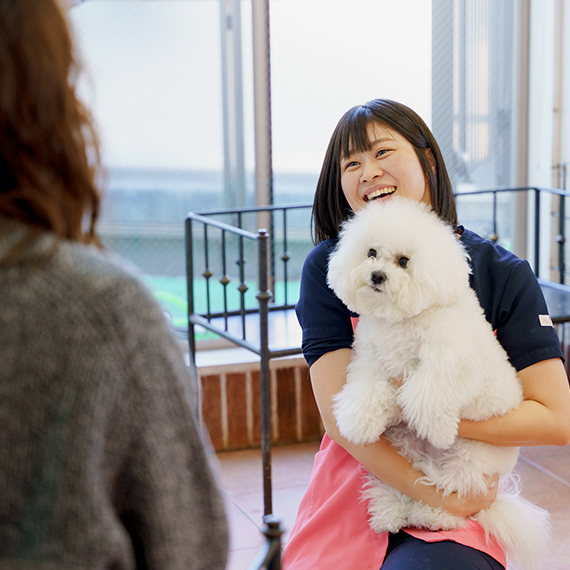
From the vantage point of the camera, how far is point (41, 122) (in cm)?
63

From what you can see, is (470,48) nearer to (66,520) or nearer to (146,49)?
(146,49)

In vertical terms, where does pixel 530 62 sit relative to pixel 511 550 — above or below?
above

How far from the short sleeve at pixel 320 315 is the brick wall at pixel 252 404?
1.46 metres

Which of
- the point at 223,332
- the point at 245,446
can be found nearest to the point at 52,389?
the point at 223,332

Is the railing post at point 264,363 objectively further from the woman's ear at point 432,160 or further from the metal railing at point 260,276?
the woman's ear at point 432,160

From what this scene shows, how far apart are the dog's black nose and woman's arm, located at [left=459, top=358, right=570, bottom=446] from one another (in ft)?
0.97

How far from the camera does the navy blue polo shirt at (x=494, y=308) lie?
1353 mm

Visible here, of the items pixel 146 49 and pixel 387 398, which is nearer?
pixel 387 398

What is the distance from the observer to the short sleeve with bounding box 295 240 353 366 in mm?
1419

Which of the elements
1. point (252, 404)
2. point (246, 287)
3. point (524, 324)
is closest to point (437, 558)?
point (524, 324)

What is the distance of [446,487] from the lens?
4.34ft

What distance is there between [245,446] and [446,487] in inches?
67.7

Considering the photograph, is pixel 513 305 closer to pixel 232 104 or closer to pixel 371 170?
pixel 371 170

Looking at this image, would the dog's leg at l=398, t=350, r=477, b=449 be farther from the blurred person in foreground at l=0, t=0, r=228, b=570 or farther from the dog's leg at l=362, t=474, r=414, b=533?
the blurred person in foreground at l=0, t=0, r=228, b=570
